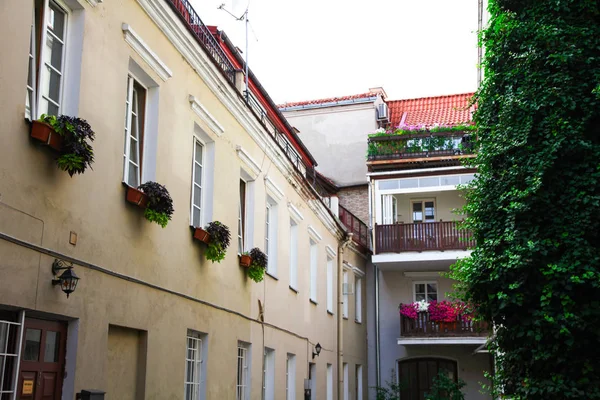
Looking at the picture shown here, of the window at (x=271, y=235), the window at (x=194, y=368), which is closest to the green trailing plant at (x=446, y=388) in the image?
the window at (x=271, y=235)

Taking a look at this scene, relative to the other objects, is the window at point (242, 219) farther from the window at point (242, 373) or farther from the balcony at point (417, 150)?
the balcony at point (417, 150)

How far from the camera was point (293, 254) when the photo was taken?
17.8 m

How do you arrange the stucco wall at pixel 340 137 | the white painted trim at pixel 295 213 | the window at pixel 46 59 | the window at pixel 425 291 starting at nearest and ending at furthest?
1. the window at pixel 46 59
2. the white painted trim at pixel 295 213
3. the window at pixel 425 291
4. the stucco wall at pixel 340 137

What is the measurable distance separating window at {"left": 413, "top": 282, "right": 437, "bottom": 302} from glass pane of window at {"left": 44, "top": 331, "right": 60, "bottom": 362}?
62.3ft

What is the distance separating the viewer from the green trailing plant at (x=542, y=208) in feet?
35.7

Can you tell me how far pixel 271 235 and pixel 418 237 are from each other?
872 cm

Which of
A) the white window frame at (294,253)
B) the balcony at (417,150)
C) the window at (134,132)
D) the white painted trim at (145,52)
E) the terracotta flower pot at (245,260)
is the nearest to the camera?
the white painted trim at (145,52)

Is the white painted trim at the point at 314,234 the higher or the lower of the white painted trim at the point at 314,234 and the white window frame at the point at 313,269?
the higher

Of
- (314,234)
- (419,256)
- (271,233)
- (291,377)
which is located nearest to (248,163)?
(271,233)

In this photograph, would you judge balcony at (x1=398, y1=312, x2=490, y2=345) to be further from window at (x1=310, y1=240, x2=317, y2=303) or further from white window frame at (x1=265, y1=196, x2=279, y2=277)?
white window frame at (x1=265, y1=196, x2=279, y2=277)

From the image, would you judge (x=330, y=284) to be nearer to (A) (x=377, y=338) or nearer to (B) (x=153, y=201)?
(A) (x=377, y=338)

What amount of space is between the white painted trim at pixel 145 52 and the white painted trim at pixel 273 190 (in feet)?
17.5

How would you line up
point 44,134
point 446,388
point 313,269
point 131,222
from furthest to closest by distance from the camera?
1. point 446,388
2. point 313,269
3. point 131,222
4. point 44,134

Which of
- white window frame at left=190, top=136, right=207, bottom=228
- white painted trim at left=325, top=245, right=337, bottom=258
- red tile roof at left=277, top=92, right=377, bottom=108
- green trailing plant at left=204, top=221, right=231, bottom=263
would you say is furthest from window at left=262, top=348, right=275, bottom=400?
red tile roof at left=277, top=92, right=377, bottom=108
